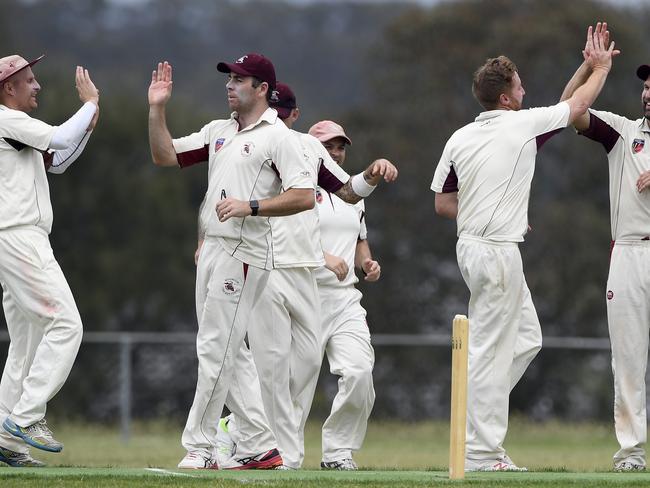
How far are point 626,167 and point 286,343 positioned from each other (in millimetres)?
2743

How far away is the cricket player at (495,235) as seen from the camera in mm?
10320

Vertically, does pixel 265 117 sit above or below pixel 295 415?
above

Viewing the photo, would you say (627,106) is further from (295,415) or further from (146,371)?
(295,415)

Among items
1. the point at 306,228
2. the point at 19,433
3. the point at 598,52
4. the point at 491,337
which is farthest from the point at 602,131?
the point at 19,433

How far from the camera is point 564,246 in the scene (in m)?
33.9

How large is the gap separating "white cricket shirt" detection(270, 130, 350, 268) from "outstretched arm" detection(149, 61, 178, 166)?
920 millimetres

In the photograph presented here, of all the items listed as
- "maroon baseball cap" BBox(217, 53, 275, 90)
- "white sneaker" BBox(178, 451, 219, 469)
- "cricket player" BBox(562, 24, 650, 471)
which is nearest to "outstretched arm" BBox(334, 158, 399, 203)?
"maroon baseball cap" BBox(217, 53, 275, 90)

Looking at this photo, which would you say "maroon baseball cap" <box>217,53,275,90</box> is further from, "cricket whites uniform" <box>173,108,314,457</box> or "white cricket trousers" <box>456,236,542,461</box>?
"white cricket trousers" <box>456,236,542,461</box>

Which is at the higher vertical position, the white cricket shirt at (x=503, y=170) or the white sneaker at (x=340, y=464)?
the white cricket shirt at (x=503, y=170)

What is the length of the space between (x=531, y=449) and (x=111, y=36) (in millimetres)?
54044

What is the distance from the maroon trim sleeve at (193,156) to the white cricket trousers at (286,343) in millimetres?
949

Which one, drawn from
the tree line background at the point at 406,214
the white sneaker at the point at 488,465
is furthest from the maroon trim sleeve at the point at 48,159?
the tree line background at the point at 406,214

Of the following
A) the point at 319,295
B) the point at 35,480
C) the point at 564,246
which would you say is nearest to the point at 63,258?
the point at 564,246

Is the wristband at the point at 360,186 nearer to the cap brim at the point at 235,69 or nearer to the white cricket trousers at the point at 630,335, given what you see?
the cap brim at the point at 235,69
